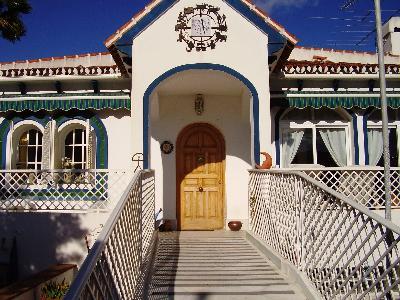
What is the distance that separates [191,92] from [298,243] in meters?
6.42

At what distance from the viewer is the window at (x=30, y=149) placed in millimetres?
12031

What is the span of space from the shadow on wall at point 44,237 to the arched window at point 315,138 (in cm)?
635

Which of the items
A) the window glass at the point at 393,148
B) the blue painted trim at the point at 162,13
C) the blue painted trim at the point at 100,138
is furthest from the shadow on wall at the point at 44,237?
the window glass at the point at 393,148

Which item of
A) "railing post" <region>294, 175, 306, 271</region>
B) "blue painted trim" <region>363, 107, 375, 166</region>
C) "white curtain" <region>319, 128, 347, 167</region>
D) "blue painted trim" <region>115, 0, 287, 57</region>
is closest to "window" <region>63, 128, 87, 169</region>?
"blue painted trim" <region>115, 0, 287, 57</region>

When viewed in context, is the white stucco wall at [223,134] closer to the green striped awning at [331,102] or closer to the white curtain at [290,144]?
the white curtain at [290,144]

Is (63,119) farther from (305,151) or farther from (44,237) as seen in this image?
(305,151)

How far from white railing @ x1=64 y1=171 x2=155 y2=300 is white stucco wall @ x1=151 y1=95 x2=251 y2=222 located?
4.63 metres

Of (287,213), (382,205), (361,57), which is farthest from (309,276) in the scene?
(361,57)

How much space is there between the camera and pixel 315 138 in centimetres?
1152

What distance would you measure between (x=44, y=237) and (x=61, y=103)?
13.1ft

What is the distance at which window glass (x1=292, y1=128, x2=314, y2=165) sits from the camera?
11656 mm

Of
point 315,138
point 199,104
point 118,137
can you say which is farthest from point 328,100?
point 118,137

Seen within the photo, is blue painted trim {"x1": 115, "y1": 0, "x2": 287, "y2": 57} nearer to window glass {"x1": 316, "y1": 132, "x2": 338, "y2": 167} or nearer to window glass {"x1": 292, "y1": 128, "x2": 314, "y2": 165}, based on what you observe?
window glass {"x1": 292, "y1": 128, "x2": 314, "y2": 165}

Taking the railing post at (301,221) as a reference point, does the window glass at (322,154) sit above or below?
above
